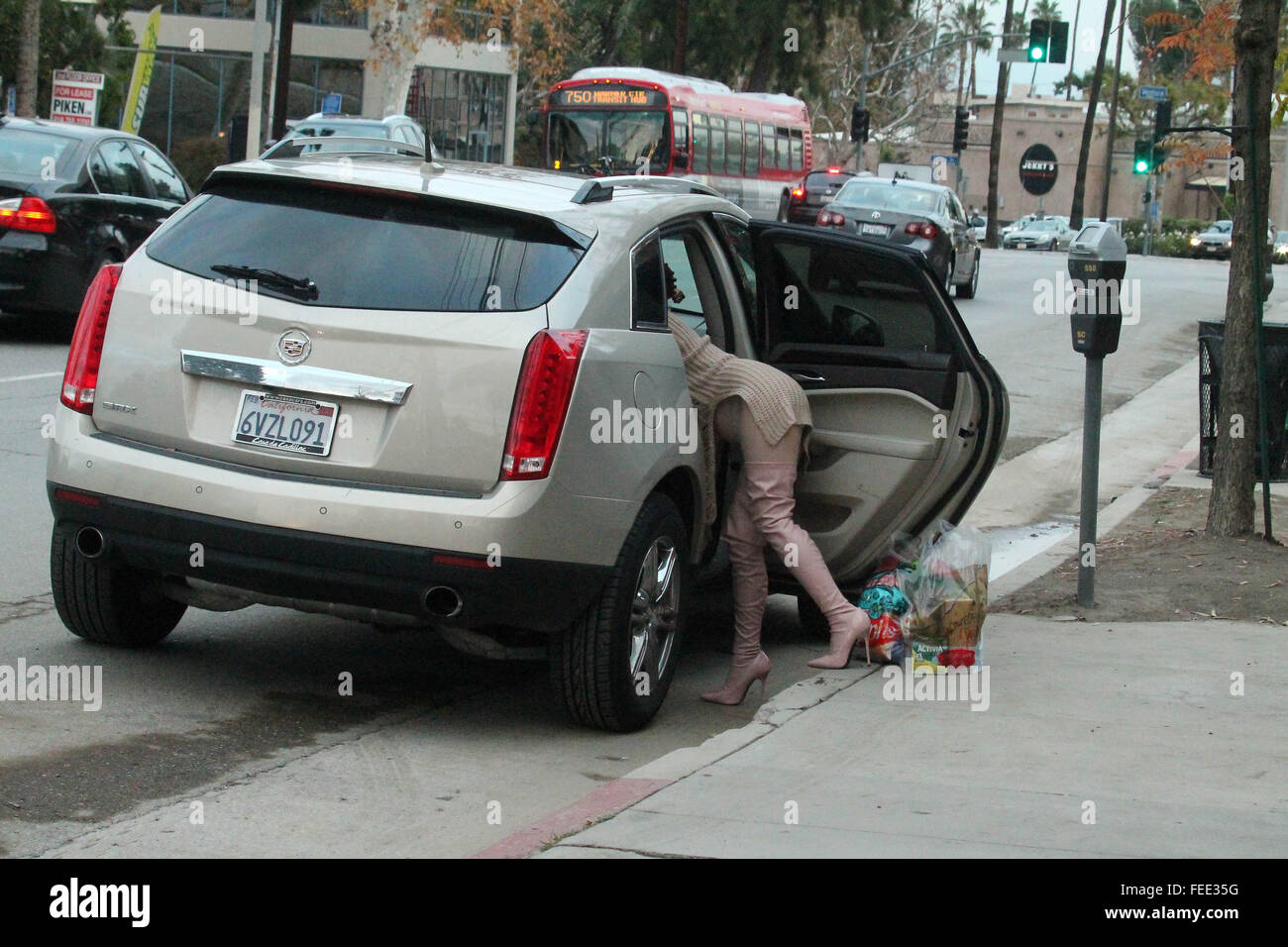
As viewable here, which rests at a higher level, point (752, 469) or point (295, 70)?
point (295, 70)

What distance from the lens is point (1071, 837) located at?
4.57 metres

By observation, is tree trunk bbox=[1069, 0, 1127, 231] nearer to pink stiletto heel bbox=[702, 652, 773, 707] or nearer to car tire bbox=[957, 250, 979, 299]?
car tire bbox=[957, 250, 979, 299]

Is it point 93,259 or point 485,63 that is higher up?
point 485,63

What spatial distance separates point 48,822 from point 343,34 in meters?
51.5

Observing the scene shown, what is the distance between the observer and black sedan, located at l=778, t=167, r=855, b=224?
40562 millimetres

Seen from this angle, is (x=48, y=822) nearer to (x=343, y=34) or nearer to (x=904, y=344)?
(x=904, y=344)

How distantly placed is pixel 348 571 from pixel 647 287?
4.73 feet

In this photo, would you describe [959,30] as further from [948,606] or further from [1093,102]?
[948,606]

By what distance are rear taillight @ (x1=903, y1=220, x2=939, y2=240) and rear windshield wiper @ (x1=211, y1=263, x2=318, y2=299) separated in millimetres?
20590

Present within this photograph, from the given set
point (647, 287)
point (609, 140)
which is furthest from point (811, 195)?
point (647, 287)

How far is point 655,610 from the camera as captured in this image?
581 centimetres

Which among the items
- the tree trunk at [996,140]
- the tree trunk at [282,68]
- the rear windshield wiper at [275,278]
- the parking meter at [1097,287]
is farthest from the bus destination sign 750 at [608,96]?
the tree trunk at [996,140]

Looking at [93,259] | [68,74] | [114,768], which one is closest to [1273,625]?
[114,768]

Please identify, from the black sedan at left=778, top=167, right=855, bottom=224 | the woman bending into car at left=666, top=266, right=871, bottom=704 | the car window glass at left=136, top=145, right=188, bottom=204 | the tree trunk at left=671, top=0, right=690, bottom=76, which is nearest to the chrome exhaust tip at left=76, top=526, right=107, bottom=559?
the woman bending into car at left=666, top=266, right=871, bottom=704
